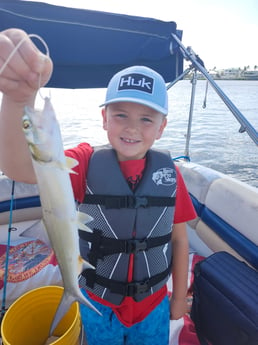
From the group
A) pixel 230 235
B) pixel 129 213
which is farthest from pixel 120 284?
pixel 230 235

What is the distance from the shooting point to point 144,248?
1.84m

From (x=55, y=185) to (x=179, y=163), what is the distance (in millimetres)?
3410

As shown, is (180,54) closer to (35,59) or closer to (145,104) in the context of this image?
(145,104)

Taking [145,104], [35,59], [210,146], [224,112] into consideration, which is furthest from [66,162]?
[224,112]

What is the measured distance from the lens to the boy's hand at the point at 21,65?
966 millimetres

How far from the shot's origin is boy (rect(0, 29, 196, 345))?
1.72 metres

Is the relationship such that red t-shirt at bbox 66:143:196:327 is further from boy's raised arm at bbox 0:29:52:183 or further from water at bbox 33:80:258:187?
water at bbox 33:80:258:187

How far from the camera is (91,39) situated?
11.1ft

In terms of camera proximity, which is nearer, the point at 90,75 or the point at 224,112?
the point at 90,75

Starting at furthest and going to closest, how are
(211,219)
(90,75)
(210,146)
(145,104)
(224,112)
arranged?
(224,112) → (210,146) → (90,75) → (211,219) → (145,104)

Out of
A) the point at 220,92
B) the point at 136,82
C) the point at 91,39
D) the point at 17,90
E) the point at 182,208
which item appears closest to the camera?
the point at 17,90

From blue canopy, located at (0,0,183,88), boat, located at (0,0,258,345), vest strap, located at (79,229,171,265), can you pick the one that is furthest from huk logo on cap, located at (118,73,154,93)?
blue canopy, located at (0,0,183,88)

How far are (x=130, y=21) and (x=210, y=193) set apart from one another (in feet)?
7.56

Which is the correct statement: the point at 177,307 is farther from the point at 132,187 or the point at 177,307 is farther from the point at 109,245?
the point at 132,187
